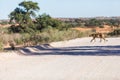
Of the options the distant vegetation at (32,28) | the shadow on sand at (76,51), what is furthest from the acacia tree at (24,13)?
the shadow on sand at (76,51)

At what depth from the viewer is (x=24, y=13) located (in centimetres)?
5262

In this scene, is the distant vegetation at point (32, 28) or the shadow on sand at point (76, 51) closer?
the shadow on sand at point (76, 51)

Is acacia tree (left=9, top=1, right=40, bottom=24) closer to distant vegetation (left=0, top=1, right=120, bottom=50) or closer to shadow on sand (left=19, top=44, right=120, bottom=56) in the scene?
distant vegetation (left=0, top=1, right=120, bottom=50)

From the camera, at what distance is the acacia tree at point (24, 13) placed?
169 ft

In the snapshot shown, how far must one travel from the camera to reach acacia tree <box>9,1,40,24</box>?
169 feet

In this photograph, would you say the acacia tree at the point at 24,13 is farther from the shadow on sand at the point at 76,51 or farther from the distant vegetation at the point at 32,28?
the shadow on sand at the point at 76,51

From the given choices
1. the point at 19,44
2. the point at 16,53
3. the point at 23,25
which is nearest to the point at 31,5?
the point at 23,25

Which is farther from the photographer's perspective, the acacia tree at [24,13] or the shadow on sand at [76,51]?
the acacia tree at [24,13]

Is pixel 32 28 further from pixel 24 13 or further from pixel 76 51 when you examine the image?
pixel 76 51

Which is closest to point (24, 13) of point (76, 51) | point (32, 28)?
point (32, 28)
